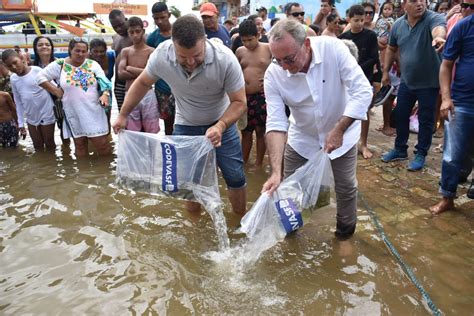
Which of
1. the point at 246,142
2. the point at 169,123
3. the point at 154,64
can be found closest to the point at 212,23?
the point at 169,123

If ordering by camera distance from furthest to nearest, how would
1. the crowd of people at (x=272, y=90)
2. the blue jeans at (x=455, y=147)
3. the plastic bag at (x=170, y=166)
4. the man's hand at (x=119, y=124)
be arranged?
the blue jeans at (x=455, y=147) → the man's hand at (x=119, y=124) → the plastic bag at (x=170, y=166) → the crowd of people at (x=272, y=90)

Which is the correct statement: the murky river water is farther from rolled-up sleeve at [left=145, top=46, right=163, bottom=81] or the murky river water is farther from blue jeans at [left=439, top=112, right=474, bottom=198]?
rolled-up sleeve at [left=145, top=46, right=163, bottom=81]

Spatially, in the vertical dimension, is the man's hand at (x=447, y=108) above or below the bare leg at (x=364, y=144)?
above

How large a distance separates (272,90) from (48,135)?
427 cm

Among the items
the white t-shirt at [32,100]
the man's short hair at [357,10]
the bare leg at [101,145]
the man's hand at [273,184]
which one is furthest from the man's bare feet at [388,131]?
the white t-shirt at [32,100]

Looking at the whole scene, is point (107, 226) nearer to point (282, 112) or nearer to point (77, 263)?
point (77, 263)

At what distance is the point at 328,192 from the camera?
2908 mm

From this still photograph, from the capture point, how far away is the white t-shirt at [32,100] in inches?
210

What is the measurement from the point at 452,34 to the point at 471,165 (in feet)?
4.47

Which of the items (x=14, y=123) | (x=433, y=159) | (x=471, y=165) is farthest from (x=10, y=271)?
(x=433, y=159)

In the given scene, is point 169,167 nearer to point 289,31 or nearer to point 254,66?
point 289,31

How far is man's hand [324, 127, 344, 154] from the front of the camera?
2.52 m

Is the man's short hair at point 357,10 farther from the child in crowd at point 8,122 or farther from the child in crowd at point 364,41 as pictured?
the child in crowd at point 8,122

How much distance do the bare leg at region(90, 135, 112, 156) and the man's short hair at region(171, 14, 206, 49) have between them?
9.99ft
